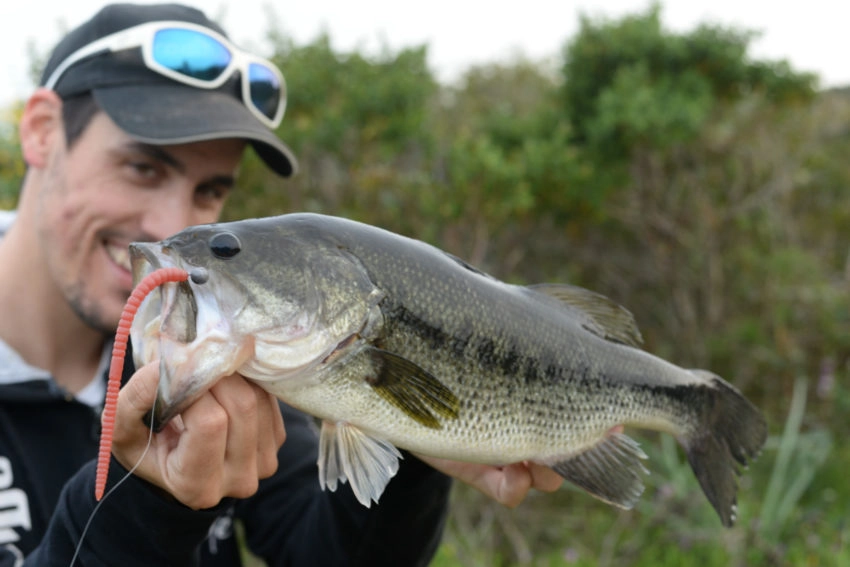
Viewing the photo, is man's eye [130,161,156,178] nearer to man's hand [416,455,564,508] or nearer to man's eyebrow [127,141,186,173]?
man's eyebrow [127,141,186,173]

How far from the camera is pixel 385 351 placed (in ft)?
5.69

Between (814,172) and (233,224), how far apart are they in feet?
28.7

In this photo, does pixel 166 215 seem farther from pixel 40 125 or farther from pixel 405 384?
pixel 405 384

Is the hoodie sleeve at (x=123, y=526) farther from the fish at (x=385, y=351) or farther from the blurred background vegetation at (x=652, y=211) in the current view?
the blurred background vegetation at (x=652, y=211)

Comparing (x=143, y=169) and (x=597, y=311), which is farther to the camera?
(x=143, y=169)

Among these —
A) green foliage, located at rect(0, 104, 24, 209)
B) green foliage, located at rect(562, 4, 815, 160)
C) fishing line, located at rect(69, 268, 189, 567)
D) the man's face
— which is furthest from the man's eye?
green foliage, located at rect(562, 4, 815, 160)

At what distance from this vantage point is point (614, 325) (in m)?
2.25

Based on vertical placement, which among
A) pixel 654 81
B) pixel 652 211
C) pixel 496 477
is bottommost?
pixel 652 211

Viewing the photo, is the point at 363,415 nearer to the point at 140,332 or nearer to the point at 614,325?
the point at 140,332

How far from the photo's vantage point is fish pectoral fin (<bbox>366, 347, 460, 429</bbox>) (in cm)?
173

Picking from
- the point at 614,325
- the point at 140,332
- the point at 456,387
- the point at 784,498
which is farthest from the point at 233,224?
the point at 784,498

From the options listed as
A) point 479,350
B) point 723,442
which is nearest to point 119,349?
point 479,350

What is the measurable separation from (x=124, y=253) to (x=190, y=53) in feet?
2.44

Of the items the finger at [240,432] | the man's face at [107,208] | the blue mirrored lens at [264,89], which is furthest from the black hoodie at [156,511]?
the blue mirrored lens at [264,89]
